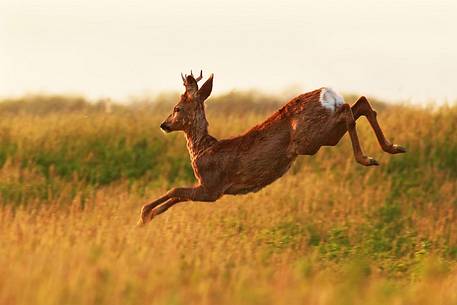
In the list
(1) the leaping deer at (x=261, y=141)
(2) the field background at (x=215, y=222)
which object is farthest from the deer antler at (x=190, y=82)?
(2) the field background at (x=215, y=222)

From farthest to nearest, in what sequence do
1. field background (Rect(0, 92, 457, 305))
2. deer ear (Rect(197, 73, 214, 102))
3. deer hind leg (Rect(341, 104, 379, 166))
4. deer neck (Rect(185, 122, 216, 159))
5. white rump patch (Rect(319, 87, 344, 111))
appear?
1. deer neck (Rect(185, 122, 216, 159))
2. deer ear (Rect(197, 73, 214, 102))
3. white rump patch (Rect(319, 87, 344, 111))
4. deer hind leg (Rect(341, 104, 379, 166))
5. field background (Rect(0, 92, 457, 305))

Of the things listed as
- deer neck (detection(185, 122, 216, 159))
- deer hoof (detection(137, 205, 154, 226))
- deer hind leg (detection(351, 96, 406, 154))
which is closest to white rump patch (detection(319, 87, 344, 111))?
deer hind leg (detection(351, 96, 406, 154))

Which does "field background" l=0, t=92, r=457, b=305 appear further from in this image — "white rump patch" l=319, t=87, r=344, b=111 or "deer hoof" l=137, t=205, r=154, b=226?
"white rump patch" l=319, t=87, r=344, b=111

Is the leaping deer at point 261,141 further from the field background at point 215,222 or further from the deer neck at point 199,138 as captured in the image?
the field background at point 215,222

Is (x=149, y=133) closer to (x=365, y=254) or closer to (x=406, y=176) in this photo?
(x=406, y=176)

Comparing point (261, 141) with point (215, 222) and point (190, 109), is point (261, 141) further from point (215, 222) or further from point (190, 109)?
point (215, 222)

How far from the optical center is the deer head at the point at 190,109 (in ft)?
35.5

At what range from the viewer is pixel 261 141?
1053 cm

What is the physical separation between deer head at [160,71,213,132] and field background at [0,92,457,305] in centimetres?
113

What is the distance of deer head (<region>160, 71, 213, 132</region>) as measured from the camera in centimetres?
1083

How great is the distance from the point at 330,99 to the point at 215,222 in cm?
293

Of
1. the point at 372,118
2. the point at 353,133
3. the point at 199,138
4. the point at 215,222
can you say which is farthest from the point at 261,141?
the point at 215,222

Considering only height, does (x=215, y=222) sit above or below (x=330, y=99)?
below

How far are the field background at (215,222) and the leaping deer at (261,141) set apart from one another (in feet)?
2.01
